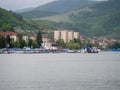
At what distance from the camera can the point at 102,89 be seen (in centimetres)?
4350

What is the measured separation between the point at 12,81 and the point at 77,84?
316 inches

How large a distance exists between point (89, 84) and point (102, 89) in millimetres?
4957

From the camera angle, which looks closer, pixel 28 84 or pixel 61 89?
pixel 61 89

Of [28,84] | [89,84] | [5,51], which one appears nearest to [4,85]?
[28,84]

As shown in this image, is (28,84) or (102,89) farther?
(28,84)

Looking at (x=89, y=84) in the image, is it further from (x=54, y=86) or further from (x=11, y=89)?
(x=11, y=89)

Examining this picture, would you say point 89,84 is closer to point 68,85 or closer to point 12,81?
point 68,85

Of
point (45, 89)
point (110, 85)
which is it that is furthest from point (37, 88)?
point (110, 85)

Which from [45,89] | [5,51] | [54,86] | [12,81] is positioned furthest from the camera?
[5,51]

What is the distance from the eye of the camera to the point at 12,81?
52281mm

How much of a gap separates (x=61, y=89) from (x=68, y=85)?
3542 millimetres

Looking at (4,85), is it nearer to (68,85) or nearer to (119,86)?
(68,85)

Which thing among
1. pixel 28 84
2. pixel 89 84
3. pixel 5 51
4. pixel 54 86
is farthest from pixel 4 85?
pixel 5 51

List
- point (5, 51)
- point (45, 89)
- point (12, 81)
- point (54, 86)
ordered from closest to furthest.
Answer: point (45, 89), point (54, 86), point (12, 81), point (5, 51)
